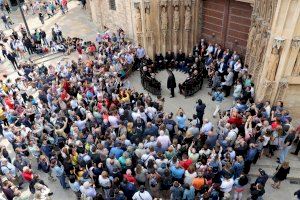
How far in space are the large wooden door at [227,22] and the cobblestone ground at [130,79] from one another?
273 cm

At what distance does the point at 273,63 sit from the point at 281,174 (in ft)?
14.7

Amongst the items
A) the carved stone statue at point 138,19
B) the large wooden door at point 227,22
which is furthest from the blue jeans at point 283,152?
the carved stone statue at point 138,19

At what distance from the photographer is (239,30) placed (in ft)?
52.9

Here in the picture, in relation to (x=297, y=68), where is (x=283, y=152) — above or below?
below

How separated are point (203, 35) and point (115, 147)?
1035 centimetres

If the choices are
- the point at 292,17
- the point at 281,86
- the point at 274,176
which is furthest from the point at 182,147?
the point at 292,17

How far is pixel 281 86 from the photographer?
1283 cm

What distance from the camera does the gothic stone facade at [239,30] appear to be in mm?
11883

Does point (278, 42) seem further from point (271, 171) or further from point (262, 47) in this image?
point (271, 171)

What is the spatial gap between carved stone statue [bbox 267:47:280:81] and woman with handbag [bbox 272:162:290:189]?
401 centimetres

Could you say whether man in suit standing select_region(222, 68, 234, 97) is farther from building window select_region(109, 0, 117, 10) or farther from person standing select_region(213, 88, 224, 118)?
building window select_region(109, 0, 117, 10)

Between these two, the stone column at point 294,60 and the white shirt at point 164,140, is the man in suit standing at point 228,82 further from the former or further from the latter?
the white shirt at point 164,140

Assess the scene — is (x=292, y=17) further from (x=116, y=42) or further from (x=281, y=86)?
(x=116, y=42)

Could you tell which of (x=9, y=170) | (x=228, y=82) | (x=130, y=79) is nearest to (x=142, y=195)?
(x=9, y=170)
